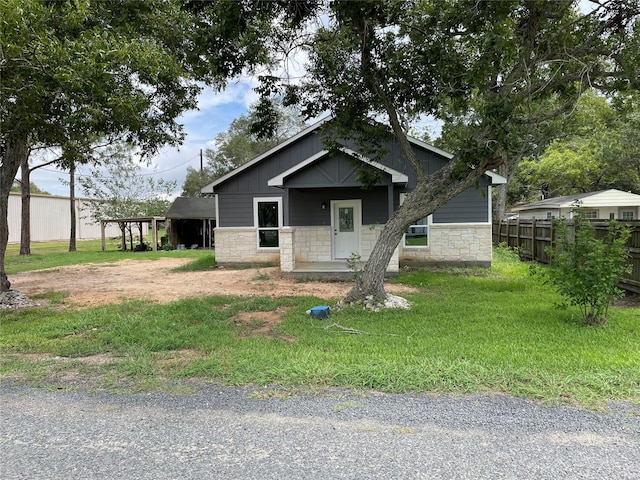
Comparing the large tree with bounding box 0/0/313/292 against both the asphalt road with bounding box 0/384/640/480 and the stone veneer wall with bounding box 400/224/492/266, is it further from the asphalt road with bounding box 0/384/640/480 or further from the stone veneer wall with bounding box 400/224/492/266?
the stone veneer wall with bounding box 400/224/492/266

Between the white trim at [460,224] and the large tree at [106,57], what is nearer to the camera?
the large tree at [106,57]

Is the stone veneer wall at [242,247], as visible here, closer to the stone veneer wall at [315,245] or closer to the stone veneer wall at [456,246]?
the stone veneer wall at [315,245]

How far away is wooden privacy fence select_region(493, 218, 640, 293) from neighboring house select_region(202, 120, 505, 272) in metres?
2.06

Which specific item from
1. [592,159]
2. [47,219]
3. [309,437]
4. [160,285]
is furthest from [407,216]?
[47,219]

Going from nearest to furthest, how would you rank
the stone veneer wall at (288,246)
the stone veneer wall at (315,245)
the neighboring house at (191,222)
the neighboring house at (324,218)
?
1. the stone veneer wall at (288,246)
2. the neighboring house at (324,218)
3. the stone veneer wall at (315,245)
4. the neighboring house at (191,222)

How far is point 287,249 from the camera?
1122 centimetres

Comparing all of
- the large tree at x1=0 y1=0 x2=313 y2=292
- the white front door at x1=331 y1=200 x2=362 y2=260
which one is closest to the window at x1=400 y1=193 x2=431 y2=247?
the white front door at x1=331 y1=200 x2=362 y2=260

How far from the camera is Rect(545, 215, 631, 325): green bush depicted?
17.8 feet

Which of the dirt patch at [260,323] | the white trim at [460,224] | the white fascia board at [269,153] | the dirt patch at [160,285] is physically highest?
the white fascia board at [269,153]

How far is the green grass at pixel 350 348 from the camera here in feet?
12.6

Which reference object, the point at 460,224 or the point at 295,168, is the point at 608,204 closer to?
the point at 460,224

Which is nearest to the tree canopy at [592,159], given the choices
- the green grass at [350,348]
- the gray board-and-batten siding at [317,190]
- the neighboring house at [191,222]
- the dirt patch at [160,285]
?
the gray board-and-batten siding at [317,190]

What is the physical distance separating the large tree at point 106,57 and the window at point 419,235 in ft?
23.6

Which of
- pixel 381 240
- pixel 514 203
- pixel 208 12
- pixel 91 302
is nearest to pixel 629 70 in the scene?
pixel 381 240
